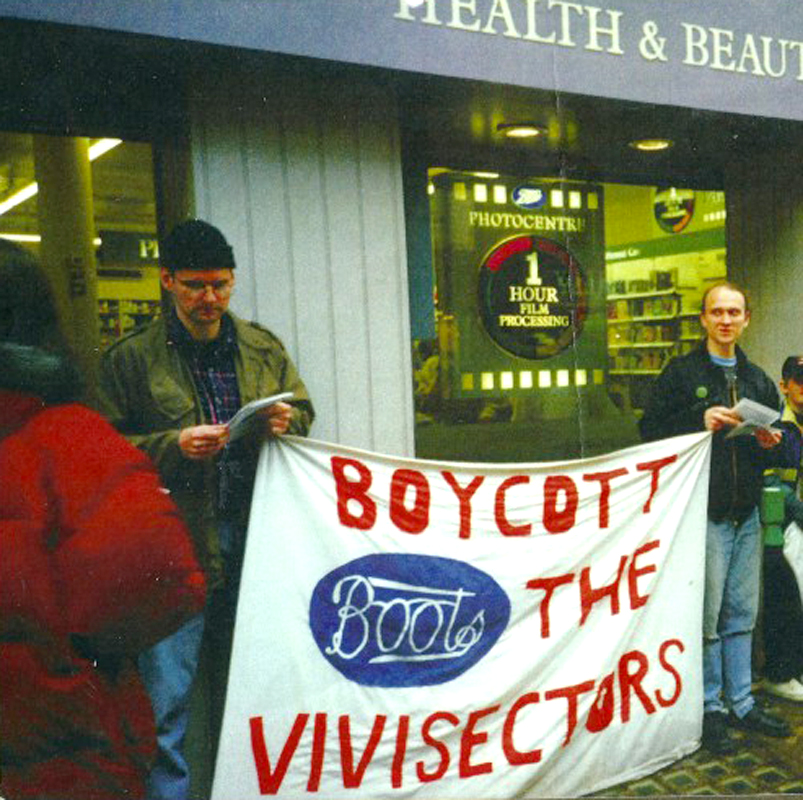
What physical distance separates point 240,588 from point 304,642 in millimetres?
321

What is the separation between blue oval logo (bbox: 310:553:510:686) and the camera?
340cm

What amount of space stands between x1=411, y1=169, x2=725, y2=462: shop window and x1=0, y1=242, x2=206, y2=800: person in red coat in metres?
2.35

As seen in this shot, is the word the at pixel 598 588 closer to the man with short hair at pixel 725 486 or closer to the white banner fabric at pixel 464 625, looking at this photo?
the white banner fabric at pixel 464 625

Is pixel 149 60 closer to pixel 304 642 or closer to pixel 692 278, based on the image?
pixel 304 642

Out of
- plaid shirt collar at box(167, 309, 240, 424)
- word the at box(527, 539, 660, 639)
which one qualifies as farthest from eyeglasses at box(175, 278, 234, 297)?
word the at box(527, 539, 660, 639)

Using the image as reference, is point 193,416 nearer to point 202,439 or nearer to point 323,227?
point 202,439

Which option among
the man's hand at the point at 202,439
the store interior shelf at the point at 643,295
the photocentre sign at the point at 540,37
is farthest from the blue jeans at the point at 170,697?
the store interior shelf at the point at 643,295

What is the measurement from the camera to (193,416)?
3.31 metres

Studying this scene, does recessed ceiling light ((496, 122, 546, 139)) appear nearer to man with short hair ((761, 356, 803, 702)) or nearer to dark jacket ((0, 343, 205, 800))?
man with short hair ((761, 356, 803, 702))

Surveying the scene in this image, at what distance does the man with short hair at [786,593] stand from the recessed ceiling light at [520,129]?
1.86 m

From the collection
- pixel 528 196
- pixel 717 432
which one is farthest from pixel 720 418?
pixel 528 196

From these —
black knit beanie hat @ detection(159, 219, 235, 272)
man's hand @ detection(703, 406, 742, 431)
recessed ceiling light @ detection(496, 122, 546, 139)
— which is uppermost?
recessed ceiling light @ detection(496, 122, 546, 139)

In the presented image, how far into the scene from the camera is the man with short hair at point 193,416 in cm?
325

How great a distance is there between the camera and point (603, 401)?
5242 millimetres
